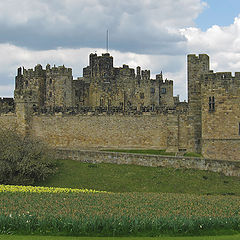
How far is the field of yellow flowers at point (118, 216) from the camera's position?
714 inches

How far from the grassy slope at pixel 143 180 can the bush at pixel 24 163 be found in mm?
1052

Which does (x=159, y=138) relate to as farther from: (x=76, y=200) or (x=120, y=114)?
(x=76, y=200)

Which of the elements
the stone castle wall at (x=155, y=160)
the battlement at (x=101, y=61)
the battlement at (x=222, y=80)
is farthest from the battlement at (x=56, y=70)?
the battlement at (x=222, y=80)

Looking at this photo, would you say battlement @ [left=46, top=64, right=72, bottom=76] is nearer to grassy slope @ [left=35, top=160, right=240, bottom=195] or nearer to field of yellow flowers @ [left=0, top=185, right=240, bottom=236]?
grassy slope @ [left=35, top=160, right=240, bottom=195]

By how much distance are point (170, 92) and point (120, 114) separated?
2380cm

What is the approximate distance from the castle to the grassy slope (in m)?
5.11

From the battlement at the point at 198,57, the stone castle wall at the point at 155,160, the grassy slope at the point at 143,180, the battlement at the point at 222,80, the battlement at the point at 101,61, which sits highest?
the battlement at the point at 101,61

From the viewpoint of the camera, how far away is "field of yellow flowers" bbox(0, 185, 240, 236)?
1814 cm

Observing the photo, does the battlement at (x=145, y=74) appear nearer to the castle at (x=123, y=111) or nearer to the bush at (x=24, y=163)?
the castle at (x=123, y=111)

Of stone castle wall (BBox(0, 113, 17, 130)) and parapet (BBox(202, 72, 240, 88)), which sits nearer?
parapet (BBox(202, 72, 240, 88))

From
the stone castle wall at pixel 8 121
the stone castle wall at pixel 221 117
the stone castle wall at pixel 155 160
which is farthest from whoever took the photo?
the stone castle wall at pixel 8 121

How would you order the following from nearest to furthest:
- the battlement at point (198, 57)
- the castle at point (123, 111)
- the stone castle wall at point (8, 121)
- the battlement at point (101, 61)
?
the castle at point (123, 111) < the battlement at point (198, 57) < the stone castle wall at point (8, 121) < the battlement at point (101, 61)

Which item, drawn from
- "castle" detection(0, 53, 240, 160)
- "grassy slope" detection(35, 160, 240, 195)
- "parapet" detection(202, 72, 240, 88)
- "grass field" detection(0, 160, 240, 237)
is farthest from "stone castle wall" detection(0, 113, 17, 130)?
"parapet" detection(202, 72, 240, 88)

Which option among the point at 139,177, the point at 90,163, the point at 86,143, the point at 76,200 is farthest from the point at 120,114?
the point at 76,200
